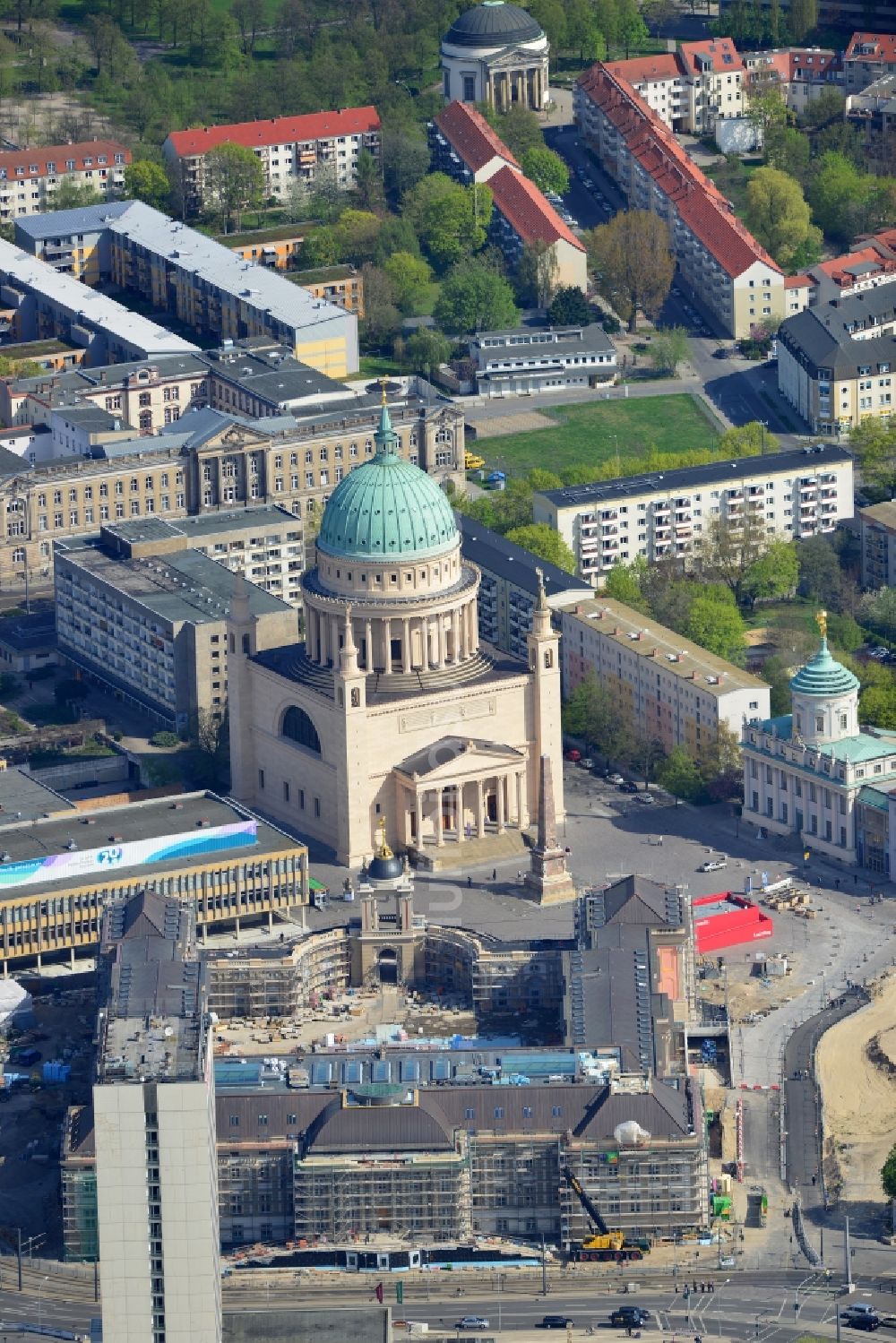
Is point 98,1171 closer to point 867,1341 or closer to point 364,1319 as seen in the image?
point 364,1319

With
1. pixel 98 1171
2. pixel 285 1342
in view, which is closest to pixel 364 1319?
pixel 285 1342

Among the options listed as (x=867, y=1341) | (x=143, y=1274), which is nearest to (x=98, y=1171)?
(x=143, y=1274)

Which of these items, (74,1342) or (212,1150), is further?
(74,1342)

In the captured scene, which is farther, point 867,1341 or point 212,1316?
point 867,1341

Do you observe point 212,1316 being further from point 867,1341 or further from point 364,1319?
point 867,1341

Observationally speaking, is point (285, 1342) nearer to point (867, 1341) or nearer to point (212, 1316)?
A: point (212, 1316)

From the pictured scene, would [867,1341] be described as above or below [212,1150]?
below

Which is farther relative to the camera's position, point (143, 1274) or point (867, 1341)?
point (867, 1341)

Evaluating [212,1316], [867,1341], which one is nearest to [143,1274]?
[212,1316]
